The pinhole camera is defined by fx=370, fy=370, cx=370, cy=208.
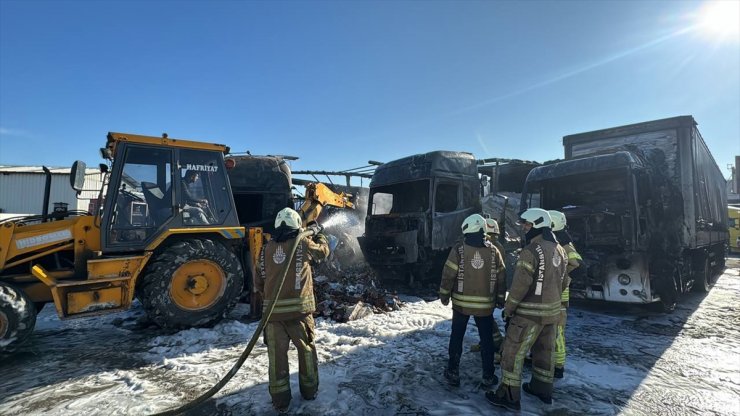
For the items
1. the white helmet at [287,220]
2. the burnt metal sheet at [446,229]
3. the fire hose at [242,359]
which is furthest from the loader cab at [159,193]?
the burnt metal sheet at [446,229]

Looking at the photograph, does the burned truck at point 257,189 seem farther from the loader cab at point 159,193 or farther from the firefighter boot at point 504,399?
the firefighter boot at point 504,399

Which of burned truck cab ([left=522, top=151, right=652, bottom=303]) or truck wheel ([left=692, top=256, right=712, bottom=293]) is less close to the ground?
burned truck cab ([left=522, top=151, right=652, bottom=303])

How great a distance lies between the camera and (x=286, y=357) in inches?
132

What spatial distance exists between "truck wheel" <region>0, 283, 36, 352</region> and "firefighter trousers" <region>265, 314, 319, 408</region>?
9.97 feet

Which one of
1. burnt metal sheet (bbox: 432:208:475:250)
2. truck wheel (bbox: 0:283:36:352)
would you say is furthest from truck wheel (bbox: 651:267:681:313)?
truck wheel (bbox: 0:283:36:352)

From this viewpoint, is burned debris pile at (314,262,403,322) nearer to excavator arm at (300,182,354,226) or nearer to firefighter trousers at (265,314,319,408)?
excavator arm at (300,182,354,226)

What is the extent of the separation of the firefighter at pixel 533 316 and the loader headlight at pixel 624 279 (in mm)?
3436

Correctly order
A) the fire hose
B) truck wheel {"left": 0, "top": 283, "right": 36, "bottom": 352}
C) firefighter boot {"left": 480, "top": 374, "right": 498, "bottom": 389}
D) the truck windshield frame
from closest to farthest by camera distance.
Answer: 1. the fire hose
2. firefighter boot {"left": 480, "top": 374, "right": 498, "bottom": 389}
3. truck wheel {"left": 0, "top": 283, "right": 36, "bottom": 352}
4. the truck windshield frame

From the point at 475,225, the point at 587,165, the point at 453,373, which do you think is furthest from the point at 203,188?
the point at 587,165

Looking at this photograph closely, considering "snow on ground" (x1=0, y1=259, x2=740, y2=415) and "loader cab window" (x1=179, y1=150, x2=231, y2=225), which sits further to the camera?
"loader cab window" (x1=179, y1=150, x2=231, y2=225)

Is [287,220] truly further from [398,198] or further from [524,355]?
[398,198]

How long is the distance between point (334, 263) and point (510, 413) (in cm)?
705

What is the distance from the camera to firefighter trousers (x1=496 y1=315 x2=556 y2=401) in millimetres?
3293

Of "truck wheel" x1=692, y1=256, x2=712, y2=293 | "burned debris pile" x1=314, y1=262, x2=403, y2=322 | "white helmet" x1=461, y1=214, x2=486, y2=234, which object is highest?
"white helmet" x1=461, y1=214, x2=486, y2=234
